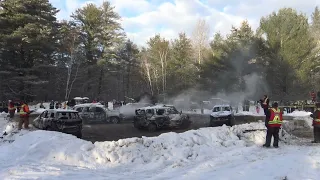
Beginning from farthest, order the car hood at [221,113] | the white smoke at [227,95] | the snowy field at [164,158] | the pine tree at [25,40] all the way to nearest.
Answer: the white smoke at [227,95]
the pine tree at [25,40]
the car hood at [221,113]
the snowy field at [164,158]

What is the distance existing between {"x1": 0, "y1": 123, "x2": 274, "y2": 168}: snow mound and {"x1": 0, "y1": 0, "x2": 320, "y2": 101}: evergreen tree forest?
1108 inches

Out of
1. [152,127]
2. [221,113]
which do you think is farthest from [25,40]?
[221,113]

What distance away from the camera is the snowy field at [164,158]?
30.1 ft

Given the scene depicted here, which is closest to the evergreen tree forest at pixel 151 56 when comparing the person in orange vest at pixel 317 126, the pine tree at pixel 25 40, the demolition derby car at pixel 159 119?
the pine tree at pixel 25 40

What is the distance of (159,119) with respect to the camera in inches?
924

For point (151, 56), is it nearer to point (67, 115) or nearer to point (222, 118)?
point (222, 118)

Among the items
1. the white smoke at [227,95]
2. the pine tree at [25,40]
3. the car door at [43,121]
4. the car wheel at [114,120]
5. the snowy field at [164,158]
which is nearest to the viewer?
the snowy field at [164,158]

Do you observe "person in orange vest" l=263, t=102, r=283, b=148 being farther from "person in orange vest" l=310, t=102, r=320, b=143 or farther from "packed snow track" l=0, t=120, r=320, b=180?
"person in orange vest" l=310, t=102, r=320, b=143

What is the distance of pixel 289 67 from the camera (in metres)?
41.2

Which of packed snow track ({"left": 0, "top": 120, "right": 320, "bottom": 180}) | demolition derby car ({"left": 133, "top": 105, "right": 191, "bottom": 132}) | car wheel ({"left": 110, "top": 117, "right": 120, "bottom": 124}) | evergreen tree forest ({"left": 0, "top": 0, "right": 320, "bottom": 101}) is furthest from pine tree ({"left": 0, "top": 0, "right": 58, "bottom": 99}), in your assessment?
packed snow track ({"left": 0, "top": 120, "right": 320, "bottom": 180})

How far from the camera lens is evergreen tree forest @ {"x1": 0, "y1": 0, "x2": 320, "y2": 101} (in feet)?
135

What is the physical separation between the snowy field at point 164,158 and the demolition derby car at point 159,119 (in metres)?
8.22

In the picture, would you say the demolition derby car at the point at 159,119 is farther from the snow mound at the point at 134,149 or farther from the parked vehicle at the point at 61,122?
the snow mound at the point at 134,149

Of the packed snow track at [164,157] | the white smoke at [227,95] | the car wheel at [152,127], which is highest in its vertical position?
the white smoke at [227,95]
